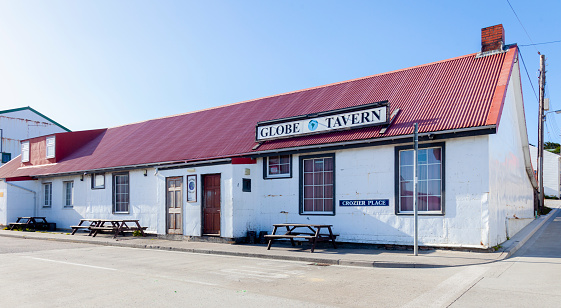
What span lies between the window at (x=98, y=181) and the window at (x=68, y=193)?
7.45 ft

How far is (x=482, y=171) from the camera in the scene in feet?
38.8

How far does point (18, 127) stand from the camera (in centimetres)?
4016

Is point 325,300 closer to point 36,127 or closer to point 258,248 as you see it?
point 258,248

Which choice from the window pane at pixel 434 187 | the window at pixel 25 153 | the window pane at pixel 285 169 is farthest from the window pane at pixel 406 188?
the window at pixel 25 153

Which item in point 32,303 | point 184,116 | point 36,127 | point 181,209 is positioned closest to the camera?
point 32,303

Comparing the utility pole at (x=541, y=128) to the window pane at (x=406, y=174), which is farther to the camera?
the utility pole at (x=541, y=128)

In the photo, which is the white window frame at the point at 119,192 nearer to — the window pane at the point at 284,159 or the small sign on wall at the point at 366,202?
the window pane at the point at 284,159

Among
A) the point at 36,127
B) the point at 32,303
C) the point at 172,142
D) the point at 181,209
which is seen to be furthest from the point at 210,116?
the point at 36,127

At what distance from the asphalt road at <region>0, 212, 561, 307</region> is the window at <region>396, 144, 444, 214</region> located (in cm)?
257

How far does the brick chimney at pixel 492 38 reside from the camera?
15047mm

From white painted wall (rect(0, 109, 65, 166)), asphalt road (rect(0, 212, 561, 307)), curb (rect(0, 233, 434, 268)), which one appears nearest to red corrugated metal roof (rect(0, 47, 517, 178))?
curb (rect(0, 233, 434, 268))

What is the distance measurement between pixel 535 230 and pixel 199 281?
1610 centimetres

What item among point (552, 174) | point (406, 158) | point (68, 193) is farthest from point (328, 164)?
point (552, 174)

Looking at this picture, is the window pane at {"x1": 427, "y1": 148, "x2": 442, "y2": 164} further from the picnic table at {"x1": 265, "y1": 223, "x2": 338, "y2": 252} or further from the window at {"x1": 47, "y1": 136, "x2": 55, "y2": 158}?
the window at {"x1": 47, "y1": 136, "x2": 55, "y2": 158}
